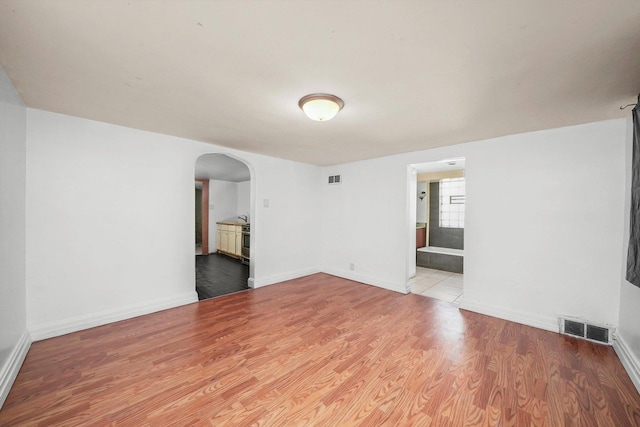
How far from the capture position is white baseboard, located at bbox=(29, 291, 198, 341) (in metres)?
2.46

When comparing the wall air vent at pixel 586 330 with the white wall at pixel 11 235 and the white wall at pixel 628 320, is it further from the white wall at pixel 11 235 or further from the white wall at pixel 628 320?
the white wall at pixel 11 235

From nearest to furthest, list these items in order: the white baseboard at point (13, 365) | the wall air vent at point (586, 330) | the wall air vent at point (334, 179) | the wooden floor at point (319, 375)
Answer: the wooden floor at point (319, 375)
the white baseboard at point (13, 365)
the wall air vent at point (586, 330)
the wall air vent at point (334, 179)

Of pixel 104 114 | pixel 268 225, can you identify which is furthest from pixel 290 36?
pixel 268 225

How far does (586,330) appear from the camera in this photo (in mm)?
2547

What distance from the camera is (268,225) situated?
4.46 m

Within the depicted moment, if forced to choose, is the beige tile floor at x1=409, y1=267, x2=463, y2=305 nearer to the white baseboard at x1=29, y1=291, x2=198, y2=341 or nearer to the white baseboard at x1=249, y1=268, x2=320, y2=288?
the white baseboard at x1=249, y1=268, x2=320, y2=288

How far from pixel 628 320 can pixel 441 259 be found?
11.0 ft

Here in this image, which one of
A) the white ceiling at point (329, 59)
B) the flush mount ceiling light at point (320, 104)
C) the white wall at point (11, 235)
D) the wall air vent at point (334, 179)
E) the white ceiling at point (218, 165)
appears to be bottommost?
the white wall at point (11, 235)

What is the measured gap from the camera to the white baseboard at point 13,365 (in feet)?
5.50

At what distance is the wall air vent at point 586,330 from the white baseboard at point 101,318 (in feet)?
14.9

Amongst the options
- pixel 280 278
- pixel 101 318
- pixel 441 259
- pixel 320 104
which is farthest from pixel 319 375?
pixel 441 259

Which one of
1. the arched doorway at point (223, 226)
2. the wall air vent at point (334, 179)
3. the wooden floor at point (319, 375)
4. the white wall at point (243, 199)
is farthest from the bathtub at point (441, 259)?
the white wall at point (243, 199)

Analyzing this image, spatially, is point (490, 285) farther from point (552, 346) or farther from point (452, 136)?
point (452, 136)

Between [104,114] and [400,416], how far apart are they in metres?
3.73
